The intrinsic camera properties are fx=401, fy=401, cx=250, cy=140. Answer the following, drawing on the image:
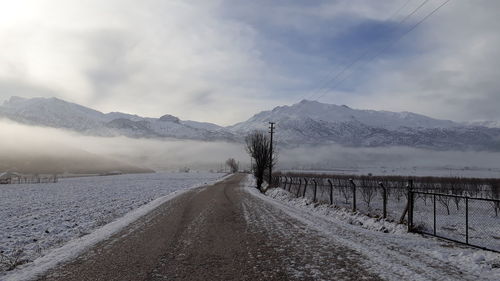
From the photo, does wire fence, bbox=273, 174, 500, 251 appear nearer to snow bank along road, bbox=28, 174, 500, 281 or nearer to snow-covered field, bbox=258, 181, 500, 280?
snow-covered field, bbox=258, 181, 500, 280

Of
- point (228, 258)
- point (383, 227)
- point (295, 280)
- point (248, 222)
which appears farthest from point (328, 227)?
point (295, 280)

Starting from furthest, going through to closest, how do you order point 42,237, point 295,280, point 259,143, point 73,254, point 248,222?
point 259,143 < point 248,222 < point 42,237 < point 73,254 < point 295,280

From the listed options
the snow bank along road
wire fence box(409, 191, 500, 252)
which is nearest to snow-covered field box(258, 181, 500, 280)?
the snow bank along road

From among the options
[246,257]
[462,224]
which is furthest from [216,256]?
[462,224]

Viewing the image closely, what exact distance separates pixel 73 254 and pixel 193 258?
318cm

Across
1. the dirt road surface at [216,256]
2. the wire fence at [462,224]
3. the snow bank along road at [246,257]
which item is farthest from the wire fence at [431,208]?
Answer: the dirt road surface at [216,256]

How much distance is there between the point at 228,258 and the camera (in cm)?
910

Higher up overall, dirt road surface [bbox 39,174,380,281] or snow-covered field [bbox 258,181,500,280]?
snow-covered field [bbox 258,181,500,280]

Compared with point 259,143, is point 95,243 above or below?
below

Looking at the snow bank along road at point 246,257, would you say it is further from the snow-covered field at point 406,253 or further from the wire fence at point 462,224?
the wire fence at point 462,224

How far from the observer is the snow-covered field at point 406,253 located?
26.1 feet

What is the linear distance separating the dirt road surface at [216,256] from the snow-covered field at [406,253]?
0.53 metres

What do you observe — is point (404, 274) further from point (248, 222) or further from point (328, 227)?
point (248, 222)

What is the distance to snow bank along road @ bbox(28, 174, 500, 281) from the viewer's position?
25.3ft
